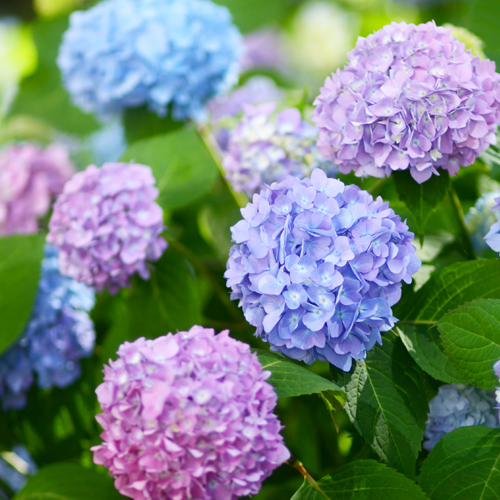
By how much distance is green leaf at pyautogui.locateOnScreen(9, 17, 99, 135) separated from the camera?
1.23 meters

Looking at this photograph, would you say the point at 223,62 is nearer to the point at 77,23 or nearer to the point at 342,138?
the point at 77,23

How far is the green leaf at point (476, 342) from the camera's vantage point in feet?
1.37

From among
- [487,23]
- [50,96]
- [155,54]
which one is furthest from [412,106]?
[50,96]

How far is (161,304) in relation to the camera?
66 centimetres

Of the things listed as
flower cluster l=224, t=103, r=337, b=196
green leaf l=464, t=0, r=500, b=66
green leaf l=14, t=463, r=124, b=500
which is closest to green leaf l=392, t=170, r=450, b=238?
flower cluster l=224, t=103, r=337, b=196

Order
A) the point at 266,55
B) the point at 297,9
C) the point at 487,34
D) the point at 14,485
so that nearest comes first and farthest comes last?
the point at 487,34 < the point at 14,485 < the point at 266,55 < the point at 297,9

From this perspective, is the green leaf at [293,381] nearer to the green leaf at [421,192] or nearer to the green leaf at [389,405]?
the green leaf at [389,405]

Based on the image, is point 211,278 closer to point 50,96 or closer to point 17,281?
point 17,281

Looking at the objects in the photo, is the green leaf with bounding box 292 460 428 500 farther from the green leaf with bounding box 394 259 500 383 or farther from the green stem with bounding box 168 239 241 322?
the green stem with bounding box 168 239 241 322

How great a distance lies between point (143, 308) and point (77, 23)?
1.38ft

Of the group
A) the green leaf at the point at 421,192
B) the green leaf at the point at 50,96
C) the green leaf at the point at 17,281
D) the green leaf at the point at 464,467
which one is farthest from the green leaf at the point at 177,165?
the green leaf at the point at 50,96

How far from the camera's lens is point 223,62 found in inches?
31.6

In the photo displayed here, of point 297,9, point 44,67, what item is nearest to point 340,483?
point 44,67

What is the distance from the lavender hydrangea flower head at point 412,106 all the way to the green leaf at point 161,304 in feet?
0.78
